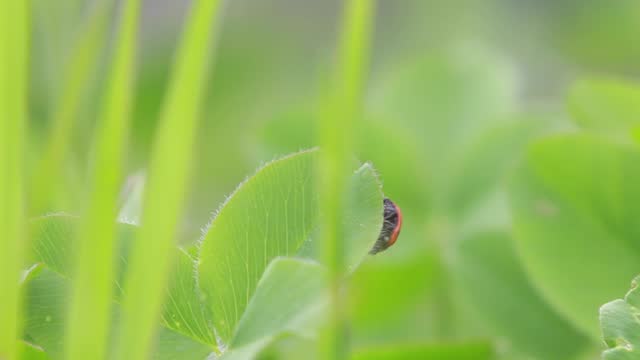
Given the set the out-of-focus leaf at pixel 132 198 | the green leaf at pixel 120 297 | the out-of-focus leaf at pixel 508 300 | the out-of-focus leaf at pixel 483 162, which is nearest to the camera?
the green leaf at pixel 120 297

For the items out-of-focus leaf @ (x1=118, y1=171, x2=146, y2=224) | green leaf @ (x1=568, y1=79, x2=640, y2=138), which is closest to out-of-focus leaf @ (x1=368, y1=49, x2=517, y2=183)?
green leaf @ (x1=568, y1=79, x2=640, y2=138)

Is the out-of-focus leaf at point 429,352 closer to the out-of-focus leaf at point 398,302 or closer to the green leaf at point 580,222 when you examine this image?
the green leaf at point 580,222

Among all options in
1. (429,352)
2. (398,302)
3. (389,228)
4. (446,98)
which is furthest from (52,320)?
(446,98)

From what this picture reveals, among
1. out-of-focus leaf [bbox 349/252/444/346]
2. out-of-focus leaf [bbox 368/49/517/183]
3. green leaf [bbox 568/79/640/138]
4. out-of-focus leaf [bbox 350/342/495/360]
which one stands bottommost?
out-of-focus leaf [bbox 350/342/495/360]

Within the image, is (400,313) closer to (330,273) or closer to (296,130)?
(296,130)

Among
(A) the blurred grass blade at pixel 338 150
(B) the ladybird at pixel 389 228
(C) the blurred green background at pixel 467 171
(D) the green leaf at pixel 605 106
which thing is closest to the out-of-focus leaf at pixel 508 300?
(C) the blurred green background at pixel 467 171

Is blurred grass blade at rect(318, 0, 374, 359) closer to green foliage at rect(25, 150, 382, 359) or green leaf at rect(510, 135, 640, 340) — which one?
green foliage at rect(25, 150, 382, 359)
